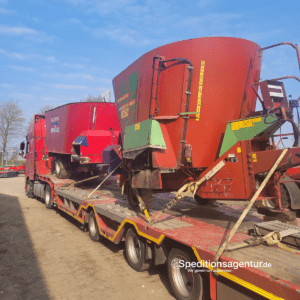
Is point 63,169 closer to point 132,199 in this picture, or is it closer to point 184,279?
point 132,199

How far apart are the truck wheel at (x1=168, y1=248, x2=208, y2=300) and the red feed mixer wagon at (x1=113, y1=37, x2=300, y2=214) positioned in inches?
39.9

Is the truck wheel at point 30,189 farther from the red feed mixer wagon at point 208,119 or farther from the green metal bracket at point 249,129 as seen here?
the green metal bracket at point 249,129

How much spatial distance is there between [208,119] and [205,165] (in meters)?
0.78

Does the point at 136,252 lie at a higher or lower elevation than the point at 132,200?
lower

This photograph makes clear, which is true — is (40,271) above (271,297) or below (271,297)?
below

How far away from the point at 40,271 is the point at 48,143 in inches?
300

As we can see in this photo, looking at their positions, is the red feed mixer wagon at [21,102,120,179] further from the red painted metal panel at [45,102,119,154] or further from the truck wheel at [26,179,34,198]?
the truck wheel at [26,179,34,198]

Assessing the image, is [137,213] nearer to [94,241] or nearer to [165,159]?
[165,159]

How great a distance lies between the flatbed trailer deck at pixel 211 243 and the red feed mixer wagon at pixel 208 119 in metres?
0.64

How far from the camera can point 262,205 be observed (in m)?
4.68

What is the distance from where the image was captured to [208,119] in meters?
4.51

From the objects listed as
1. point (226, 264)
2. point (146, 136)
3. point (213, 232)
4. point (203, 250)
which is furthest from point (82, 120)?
point (226, 264)

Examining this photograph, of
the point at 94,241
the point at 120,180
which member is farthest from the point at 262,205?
the point at 94,241

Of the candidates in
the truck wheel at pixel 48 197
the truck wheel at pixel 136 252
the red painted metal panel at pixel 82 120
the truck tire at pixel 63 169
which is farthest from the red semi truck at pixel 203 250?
the truck wheel at pixel 48 197
